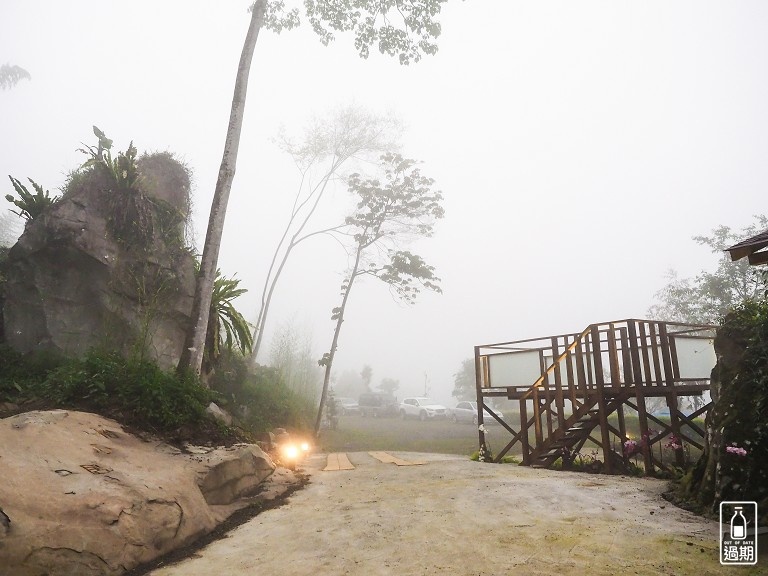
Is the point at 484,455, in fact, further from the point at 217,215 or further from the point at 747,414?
the point at 217,215

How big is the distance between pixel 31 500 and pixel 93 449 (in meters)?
0.99

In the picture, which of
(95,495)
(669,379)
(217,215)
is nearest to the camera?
(95,495)

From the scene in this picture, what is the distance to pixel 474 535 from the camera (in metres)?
3.35

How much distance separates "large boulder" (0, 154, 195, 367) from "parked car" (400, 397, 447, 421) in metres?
19.5

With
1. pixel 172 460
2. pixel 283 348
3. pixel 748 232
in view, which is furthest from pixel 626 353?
pixel 748 232

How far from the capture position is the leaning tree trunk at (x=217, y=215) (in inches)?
242

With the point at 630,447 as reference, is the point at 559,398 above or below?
above

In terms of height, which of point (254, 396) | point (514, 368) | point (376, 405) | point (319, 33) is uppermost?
point (319, 33)

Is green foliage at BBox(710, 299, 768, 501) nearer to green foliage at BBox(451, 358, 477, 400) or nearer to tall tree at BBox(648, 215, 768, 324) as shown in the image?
tall tree at BBox(648, 215, 768, 324)

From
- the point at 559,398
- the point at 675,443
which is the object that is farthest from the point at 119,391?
the point at 675,443

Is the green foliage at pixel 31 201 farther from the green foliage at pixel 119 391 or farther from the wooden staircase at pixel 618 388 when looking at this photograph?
the wooden staircase at pixel 618 388

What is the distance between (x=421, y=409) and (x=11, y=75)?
35941 millimetres

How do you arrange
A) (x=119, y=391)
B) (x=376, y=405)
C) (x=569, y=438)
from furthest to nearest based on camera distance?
(x=376, y=405) → (x=569, y=438) → (x=119, y=391)

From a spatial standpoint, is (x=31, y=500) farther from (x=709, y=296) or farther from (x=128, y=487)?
(x=709, y=296)
